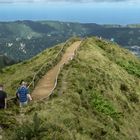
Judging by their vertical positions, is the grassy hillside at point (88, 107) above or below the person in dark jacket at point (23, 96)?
below

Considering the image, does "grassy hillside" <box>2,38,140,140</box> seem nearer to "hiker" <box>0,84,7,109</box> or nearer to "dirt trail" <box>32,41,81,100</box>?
"dirt trail" <box>32,41,81,100</box>

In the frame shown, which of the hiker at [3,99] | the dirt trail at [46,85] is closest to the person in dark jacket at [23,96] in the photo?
the hiker at [3,99]

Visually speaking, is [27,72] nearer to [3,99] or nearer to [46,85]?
[46,85]

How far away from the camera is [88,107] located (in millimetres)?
30484

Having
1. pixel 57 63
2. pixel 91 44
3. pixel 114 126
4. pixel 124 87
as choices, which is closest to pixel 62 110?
pixel 114 126

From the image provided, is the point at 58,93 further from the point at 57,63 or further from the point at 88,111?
the point at 57,63

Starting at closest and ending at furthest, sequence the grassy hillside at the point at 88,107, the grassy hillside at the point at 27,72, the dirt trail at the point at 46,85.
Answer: the grassy hillside at the point at 88,107 → the dirt trail at the point at 46,85 → the grassy hillside at the point at 27,72

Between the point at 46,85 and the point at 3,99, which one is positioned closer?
the point at 3,99

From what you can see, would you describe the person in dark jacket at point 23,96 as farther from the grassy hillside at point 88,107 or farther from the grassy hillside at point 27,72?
the grassy hillside at point 27,72

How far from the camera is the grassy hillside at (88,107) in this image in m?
23.5

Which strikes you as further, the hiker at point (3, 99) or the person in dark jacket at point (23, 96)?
the person in dark jacket at point (23, 96)

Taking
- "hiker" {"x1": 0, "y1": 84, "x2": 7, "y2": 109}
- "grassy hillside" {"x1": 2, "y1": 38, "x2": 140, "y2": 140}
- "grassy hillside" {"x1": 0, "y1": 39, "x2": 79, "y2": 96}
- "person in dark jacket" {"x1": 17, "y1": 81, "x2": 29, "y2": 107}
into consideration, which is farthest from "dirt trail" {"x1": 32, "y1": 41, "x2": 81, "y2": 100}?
"hiker" {"x1": 0, "y1": 84, "x2": 7, "y2": 109}

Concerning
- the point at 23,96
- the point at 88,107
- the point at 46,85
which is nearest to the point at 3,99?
the point at 23,96

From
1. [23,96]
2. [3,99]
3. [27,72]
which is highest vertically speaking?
[3,99]
